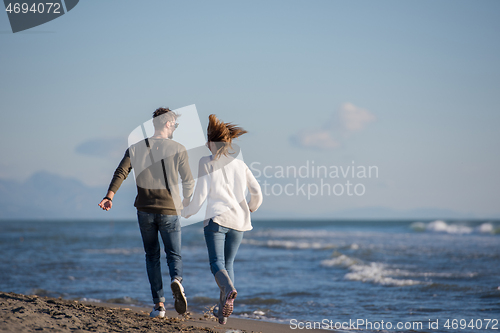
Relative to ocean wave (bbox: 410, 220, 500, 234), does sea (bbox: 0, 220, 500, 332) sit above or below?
above

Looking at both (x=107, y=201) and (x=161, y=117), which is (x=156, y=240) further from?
(x=161, y=117)

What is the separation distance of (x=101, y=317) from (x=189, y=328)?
74 cm

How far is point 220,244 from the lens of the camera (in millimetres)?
3430

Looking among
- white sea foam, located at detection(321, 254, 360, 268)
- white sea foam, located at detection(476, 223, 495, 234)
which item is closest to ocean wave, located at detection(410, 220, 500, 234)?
white sea foam, located at detection(476, 223, 495, 234)

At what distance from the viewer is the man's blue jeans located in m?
3.54

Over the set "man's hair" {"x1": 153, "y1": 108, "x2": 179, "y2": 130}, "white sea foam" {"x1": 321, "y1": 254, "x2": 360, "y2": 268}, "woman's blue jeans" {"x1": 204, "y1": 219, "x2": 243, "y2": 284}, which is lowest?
"white sea foam" {"x1": 321, "y1": 254, "x2": 360, "y2": 268}

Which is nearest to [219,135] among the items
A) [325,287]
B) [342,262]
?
[325,287]

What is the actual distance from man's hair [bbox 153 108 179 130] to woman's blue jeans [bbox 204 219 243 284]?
1021 millimetres

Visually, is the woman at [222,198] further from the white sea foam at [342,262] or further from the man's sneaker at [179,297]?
the white sea foam at [342,262]

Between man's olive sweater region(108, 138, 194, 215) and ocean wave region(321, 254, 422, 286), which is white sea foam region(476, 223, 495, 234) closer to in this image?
ocean wave region(321, 254, 422, 286)

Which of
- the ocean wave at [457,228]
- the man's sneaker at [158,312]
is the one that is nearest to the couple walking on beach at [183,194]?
the man's sneaker at [158,312]

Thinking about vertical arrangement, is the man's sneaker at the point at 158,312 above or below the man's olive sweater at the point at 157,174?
below

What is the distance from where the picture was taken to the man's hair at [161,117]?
3652 millimetres

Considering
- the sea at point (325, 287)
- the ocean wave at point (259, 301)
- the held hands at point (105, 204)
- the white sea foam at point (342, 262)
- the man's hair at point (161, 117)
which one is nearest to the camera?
the held hands at point (105, 204)
